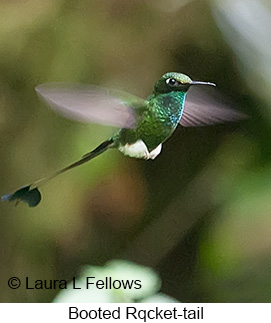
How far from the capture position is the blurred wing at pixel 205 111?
695 millimetres

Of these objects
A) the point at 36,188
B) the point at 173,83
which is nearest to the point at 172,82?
the point at 173,83

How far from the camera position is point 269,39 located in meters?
0.71

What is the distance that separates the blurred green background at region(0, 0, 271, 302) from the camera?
711 mm

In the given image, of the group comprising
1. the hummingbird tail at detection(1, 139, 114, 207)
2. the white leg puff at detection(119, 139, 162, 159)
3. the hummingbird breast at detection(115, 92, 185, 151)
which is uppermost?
the hummingbird breast at detection(115, 92, 185, 151)

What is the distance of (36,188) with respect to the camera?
28.3 inches

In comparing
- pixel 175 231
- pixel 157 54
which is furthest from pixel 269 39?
pixel 175 231

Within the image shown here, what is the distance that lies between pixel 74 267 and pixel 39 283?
4 cm

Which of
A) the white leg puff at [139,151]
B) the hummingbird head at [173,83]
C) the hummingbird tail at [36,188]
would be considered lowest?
the hummingbird tail at [36,188]

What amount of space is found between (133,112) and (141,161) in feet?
0.19

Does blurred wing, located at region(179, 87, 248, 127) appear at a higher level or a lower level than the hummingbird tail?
higher

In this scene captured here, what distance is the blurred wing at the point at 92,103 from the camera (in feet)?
2.23

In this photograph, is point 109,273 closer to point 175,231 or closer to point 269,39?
point 175,231

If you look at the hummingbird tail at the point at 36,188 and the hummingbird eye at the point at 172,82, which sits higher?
the hummingbird eye at the point at 172,82

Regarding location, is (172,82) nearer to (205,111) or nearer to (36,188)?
(205,111)
